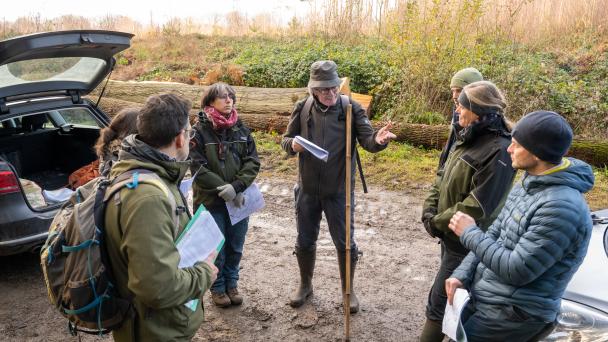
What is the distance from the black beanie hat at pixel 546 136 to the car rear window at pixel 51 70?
13.1ft

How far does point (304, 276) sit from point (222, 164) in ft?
3.90

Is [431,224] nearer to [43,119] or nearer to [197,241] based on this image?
[197,241]

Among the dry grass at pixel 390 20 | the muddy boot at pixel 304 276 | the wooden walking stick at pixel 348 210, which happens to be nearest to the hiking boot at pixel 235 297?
the muddy boot at pixel 304 276

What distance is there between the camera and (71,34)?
4043mm

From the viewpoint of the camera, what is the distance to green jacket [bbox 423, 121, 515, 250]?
2.83 m

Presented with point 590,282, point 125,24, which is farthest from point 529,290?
point 125,24

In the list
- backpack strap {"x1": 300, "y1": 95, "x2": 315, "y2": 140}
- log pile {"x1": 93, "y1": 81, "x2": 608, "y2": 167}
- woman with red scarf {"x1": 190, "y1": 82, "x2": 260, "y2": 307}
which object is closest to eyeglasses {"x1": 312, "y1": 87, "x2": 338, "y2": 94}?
→ backpack strap {"x1": 300, "y1": 95, "x2": 315, "y2": 140}

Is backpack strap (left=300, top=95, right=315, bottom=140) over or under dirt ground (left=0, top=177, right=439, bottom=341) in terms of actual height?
over

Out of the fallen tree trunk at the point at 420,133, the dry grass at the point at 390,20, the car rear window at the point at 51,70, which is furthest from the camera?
the dry grass at the point at 390,20

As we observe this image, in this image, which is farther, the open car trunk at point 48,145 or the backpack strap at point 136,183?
the open car trunk at point 48,145

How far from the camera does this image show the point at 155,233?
1939 mm

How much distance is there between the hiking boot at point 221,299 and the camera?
408 centimetres

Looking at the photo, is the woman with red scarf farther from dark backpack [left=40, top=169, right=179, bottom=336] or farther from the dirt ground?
dark backpack [left=40, top=169, right=179, bottom=336]

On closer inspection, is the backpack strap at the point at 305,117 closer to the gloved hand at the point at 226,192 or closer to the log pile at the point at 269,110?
the gloved hand at the point at 226,192
